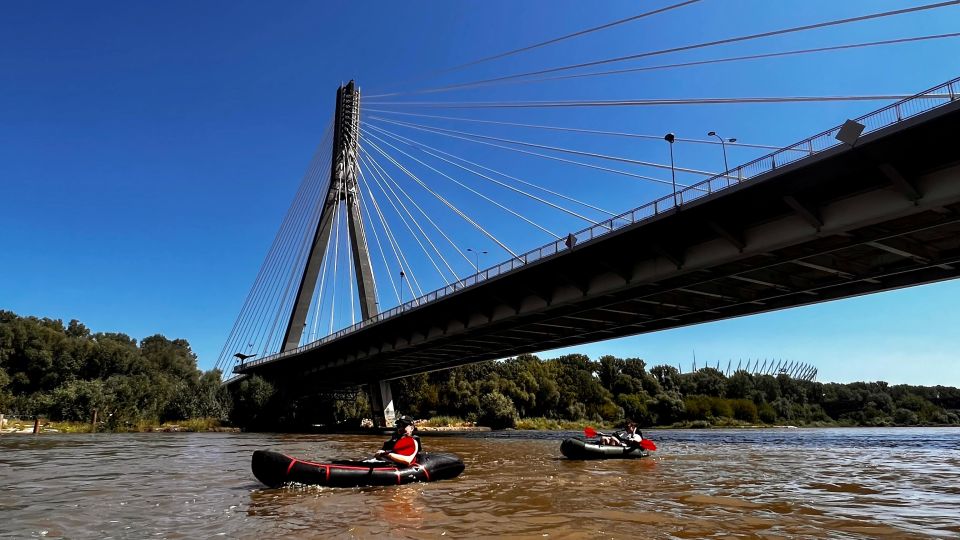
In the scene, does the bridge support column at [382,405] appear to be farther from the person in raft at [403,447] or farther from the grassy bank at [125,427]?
the person in raft at [403,447]

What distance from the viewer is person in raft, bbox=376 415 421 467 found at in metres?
13.0

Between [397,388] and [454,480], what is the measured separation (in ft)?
217

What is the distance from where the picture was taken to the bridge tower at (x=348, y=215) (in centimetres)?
4459

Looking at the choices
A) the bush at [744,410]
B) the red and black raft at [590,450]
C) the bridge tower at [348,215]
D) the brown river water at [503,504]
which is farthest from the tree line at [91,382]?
the bush at [744,410]

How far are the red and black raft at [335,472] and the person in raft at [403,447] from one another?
0.50ft

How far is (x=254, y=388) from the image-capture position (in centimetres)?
5612

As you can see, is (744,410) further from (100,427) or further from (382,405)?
(100,427)

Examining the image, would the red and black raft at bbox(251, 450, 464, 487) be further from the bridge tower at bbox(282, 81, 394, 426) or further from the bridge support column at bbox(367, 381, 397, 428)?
the bridge support column at bbox(367, 381, 397, 428)

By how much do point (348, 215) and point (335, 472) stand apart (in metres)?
36.9

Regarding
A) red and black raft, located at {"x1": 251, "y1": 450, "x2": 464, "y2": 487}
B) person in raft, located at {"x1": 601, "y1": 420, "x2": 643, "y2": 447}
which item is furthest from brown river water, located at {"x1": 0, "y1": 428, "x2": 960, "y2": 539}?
person in raft, located at {"x1": 601, "y1": 420, "x2": 643, "y2": 447}

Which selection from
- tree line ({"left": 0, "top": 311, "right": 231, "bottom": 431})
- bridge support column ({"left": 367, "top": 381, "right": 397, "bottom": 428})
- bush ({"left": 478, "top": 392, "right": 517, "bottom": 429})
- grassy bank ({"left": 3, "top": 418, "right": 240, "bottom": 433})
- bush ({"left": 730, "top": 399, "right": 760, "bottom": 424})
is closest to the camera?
grassy bank ({"left": 3, "top": 418, "right": 240, "bottom": 433})

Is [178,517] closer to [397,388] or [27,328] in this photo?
[397,388]

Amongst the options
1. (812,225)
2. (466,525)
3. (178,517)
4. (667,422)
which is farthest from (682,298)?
(667,422)

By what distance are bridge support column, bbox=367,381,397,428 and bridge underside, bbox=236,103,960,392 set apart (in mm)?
18971
